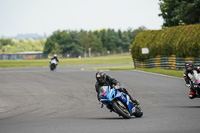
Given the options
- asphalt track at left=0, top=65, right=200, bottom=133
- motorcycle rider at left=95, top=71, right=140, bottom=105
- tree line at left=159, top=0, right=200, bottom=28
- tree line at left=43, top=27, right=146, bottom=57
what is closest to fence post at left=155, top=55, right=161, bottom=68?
tree line at left=159, top=0, right=200, bottom=28

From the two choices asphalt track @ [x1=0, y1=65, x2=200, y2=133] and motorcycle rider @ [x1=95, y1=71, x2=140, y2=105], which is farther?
motorcycle rider @ [x1=95, y1=71, x2=140, y2=105]

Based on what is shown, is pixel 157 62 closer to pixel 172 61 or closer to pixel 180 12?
pixel 172 61

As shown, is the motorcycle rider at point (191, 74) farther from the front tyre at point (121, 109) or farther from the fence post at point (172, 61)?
the fence post at point (172, 61)

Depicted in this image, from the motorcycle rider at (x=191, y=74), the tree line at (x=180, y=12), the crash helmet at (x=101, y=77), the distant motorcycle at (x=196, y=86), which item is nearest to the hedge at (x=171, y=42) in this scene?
the tree line at (x=180, y=12)

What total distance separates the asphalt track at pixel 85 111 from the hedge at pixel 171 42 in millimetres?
12183

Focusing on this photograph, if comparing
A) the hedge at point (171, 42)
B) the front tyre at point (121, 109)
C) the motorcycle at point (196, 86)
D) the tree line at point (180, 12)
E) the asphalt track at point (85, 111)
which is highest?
the tree line at point (180, 12)

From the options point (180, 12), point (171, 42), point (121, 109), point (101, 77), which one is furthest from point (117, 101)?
point (180, 12)

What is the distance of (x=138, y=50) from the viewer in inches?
1781

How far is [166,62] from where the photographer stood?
134 ft

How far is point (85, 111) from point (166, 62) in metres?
27.3

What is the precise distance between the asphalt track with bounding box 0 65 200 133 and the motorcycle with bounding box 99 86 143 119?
247mm

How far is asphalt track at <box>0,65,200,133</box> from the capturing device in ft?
32.3

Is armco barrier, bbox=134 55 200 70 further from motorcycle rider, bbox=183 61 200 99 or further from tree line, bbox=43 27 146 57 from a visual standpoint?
tree line, bbox=43 27 146 57

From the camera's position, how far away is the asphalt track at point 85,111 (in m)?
9.84
